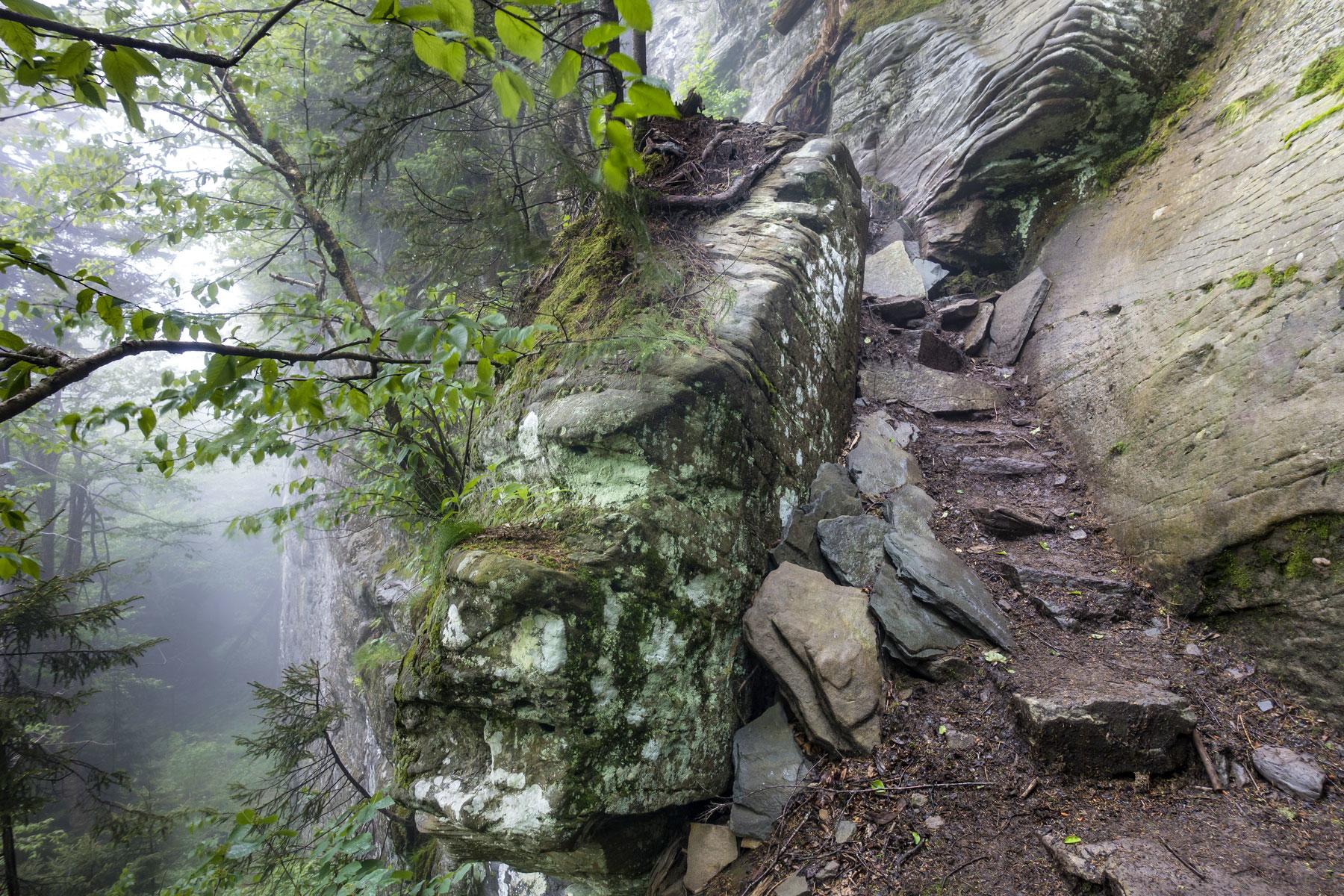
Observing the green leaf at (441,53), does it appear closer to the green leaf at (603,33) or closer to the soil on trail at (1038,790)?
the green leaf at (603,33)

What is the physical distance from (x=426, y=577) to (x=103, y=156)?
6376mm

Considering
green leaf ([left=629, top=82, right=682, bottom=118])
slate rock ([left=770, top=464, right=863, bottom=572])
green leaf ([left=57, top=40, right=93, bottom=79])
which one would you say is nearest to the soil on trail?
slate rock ([left=770, top=464, right=863, bottom=572])

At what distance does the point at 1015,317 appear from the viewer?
19.5ft

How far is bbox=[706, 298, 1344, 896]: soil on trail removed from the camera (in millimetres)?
2346

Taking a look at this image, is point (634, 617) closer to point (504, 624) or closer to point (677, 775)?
point (504, 624)

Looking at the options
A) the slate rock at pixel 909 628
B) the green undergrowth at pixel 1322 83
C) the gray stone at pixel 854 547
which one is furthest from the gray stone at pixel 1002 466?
the green undergrowth at pixel 1322 83

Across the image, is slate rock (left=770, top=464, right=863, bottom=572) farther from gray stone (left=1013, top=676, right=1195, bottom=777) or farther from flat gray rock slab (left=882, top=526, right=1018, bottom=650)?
gray stone (left=1013, top=676, right=1195, bottom=777)

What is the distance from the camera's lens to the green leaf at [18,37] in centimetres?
127

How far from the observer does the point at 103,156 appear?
6086 mm

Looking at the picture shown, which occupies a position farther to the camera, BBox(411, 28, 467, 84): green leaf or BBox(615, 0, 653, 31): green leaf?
BBox(411, 28, 467, 84): green leaf

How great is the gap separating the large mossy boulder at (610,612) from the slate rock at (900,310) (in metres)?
2.90

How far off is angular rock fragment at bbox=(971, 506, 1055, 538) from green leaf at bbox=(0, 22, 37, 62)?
5125mm

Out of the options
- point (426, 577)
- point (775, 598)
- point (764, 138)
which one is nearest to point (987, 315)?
point (764, 138)

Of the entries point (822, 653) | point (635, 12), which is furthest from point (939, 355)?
point (635, 12)
